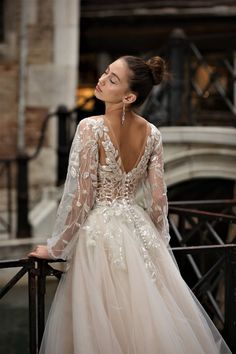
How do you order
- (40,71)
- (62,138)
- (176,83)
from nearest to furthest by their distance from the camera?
(176,83), (62,138), (40,71)

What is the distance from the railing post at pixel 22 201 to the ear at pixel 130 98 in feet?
19.0

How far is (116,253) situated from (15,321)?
2888 mm

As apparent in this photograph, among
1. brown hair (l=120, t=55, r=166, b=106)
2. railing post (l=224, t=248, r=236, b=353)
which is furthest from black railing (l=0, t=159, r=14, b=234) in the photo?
brown hair (l=120, t=55, r=166, b=106)

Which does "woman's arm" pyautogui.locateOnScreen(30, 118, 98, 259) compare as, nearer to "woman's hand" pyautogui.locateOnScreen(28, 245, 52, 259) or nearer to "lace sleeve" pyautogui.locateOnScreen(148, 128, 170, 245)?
"woman's hand" pyautogui.locateOnScreen(28, 245, 52, 259)

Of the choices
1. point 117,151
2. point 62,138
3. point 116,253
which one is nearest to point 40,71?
point 62,138

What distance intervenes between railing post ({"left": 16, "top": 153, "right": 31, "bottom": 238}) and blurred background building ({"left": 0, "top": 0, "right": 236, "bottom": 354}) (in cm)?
1

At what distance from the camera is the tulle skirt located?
3905 millimetres

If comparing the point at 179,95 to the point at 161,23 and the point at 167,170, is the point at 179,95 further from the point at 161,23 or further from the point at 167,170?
the point at 161,23

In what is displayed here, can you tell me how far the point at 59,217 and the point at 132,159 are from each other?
0.47 metres

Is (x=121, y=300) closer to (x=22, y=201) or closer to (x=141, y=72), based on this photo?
(x=141, y=72)

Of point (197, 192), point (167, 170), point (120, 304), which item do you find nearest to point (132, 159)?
point (120, 304)

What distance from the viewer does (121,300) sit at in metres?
3.95

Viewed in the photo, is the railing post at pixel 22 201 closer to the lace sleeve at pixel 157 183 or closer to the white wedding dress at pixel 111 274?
the lace sleeve at pixel 157 183

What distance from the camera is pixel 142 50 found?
46.7ft
